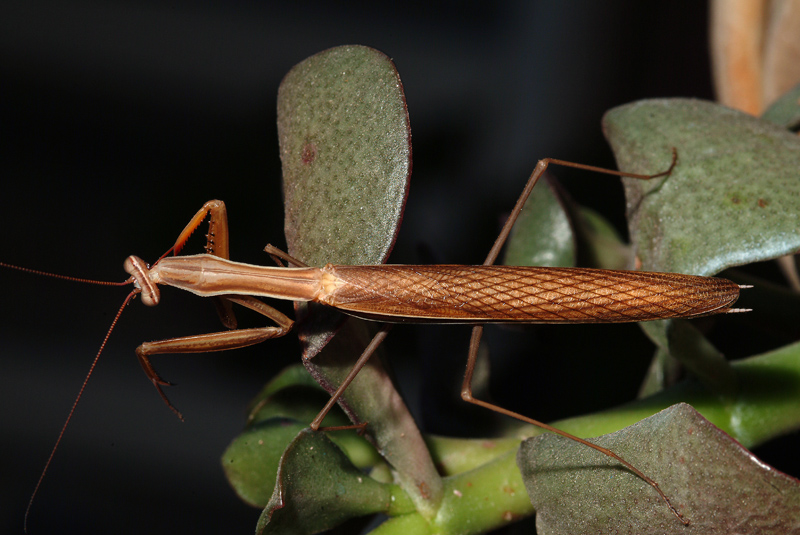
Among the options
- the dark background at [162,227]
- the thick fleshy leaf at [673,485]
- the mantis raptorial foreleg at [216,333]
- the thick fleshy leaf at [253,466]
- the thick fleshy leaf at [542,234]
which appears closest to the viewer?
the thick fleshy leaf at [673,485]

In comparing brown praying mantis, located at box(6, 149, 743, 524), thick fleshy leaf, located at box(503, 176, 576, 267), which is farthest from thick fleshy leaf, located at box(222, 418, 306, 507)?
thick fleshy leaf, located at box(503, 176, 576, 267)

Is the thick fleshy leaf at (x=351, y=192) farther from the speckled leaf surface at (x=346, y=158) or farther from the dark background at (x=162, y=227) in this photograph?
the dark background at (x=162, y=227)

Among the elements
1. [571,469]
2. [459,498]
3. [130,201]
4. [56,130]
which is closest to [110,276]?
[130,201]

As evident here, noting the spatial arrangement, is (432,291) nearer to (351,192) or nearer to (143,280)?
(351,192)

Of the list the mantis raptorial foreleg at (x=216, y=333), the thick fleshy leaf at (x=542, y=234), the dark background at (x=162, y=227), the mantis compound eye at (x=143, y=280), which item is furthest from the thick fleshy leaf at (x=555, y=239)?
the mantis compound eye at (x=143, y=280)

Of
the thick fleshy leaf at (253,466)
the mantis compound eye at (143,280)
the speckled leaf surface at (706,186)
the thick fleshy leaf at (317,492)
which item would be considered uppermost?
the speckled leaf surface at (706,186)

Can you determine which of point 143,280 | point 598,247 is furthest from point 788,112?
point 143,280
